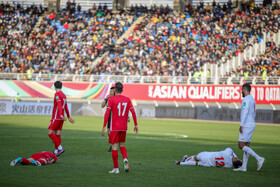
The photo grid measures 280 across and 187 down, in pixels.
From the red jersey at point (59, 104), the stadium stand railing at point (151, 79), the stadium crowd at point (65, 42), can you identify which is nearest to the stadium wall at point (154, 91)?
the stadium stand railing at point (151, 79)

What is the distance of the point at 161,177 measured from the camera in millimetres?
10531

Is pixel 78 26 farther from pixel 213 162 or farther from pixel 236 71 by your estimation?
pixel 213 162

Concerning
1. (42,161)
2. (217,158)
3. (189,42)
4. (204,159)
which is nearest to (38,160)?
(42,161)

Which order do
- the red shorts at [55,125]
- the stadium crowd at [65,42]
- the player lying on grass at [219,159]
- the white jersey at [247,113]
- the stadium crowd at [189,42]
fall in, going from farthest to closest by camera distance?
the stadium crowd at [65,42], the stadium crowd at [189,42], the red shorts at [55,125], the player lying on grass at [219,159], the white jersey at [247,113]

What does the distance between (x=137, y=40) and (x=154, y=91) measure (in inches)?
295

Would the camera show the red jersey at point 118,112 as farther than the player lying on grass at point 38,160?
No

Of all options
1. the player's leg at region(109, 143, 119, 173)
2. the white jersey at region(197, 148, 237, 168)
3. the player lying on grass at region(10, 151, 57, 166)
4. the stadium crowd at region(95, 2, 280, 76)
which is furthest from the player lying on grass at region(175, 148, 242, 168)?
the stadium crowd at region(95, 2, 280, 76)

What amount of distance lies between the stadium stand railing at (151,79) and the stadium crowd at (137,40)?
1.40 m

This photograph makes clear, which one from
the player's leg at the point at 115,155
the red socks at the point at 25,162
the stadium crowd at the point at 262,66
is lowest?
the red socks at the point at 25,162

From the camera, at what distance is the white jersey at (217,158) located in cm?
1235

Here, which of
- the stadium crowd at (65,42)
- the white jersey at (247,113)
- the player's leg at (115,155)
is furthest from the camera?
the stadium crowd at (65,42)

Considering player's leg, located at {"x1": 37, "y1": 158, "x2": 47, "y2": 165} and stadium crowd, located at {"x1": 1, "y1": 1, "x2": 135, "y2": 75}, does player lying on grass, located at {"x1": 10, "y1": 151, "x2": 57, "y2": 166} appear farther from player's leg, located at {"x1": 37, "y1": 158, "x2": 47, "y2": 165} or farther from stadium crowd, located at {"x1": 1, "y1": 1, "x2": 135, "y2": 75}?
stadium crowd, located at {"x1": 1, "y1": 1, "x2": 135, "y2": 75}

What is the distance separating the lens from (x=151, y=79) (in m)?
43.2

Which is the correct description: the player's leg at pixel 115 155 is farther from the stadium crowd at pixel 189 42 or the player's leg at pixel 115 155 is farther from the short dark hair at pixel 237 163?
the stadium crowd at pixel 189 42
